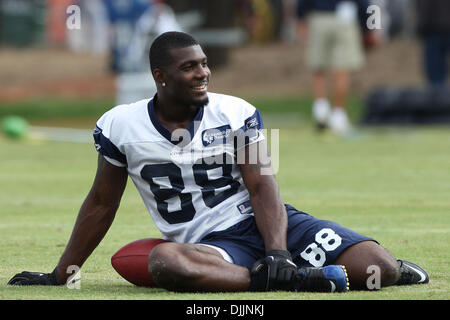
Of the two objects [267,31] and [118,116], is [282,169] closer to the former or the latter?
[118,116]

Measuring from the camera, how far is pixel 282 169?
40.4ft

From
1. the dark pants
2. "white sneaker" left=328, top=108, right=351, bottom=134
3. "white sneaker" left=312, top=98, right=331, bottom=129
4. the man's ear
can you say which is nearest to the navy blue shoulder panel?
the man's ear

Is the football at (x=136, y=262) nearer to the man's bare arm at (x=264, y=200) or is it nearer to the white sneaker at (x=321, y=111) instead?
the man's bare arm at (x=264, y=200)

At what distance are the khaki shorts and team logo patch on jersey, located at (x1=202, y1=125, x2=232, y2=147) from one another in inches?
413

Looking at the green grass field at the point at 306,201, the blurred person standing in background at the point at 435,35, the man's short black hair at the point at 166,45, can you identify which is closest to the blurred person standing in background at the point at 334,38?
the green grass field at the point at 306,201

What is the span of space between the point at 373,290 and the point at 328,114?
34.3ft

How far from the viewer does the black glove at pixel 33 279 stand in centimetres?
604

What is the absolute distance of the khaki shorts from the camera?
643 inches

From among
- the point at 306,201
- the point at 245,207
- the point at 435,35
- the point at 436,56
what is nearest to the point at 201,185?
the point at 245,207

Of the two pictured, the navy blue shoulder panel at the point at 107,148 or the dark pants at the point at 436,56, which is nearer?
the navy blue shoulder panel at the point at 107,148

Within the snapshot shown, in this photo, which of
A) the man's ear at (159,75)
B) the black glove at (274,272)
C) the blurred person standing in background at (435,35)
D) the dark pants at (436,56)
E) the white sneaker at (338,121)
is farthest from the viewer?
the dark pants at (436,56)

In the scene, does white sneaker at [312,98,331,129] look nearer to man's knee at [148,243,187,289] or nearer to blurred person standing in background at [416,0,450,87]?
blurred person standing in background at [416,0,450,87]

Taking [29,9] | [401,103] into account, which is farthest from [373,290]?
[29,9]

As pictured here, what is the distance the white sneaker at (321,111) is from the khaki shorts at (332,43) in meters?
0.79
